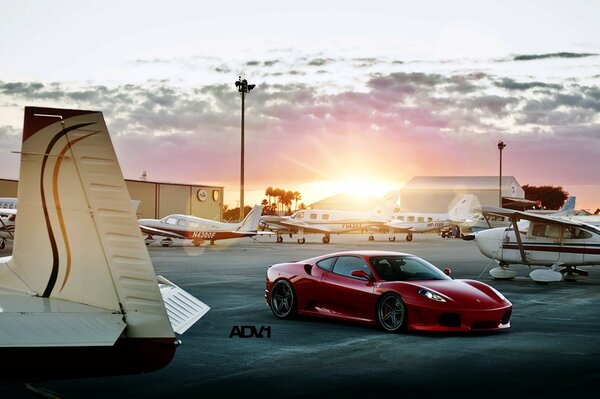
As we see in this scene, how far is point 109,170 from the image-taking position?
194 inches

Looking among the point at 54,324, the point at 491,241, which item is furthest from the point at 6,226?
the point at 54,324

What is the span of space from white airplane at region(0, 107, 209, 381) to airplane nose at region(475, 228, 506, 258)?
1921cm

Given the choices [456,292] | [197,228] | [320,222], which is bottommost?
[456,292]

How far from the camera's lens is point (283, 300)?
13.9m

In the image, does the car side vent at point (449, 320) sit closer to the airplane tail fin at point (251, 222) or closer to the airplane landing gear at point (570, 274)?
the airplane landing gear at point (570, 274)

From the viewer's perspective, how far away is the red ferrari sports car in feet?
39.0

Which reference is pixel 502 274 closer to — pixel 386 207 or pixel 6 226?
pixel 6 226

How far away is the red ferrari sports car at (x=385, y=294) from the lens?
39.0 ft

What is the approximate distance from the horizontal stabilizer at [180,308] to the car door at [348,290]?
5921mm

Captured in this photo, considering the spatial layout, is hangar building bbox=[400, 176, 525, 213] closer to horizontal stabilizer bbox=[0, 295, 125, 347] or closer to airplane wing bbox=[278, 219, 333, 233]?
airplane wing bbox=[278, 219, 333, 233]

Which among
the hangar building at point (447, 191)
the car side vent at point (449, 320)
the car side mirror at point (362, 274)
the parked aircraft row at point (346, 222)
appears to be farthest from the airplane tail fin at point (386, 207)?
the hangar building at point (447, 191)

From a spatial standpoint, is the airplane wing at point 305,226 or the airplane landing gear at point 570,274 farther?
the airplane wing at point 305,226

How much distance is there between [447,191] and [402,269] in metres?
124

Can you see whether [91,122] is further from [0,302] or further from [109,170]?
[0,302]
